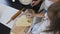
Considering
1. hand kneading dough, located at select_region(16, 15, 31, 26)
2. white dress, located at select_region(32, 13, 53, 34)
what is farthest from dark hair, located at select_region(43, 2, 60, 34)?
hand kneading dough, located at select_region(16, 15, 31, 26)

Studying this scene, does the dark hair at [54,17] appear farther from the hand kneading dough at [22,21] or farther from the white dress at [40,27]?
the hand kneading dough at [22,21]

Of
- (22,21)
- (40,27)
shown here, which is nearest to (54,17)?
(40,27)

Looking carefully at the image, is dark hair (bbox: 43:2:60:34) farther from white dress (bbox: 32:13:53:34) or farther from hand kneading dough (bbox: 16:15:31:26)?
hand kneading dough (bbox: 16:15:31:26)

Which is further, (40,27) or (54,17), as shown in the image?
(40,27)

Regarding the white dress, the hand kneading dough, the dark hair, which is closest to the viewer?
the dark hair

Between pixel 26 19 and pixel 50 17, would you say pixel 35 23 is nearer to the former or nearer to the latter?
pixel 26 19

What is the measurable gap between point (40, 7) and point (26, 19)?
0.63ft

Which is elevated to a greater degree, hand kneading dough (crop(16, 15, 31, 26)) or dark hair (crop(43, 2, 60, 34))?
dark hair (crop(43, 2, 60, 34))

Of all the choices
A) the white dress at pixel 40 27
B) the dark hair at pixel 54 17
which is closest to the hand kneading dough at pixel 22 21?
the white dress at pixel 40 27

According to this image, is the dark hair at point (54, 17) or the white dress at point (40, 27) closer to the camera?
the dark hair at point (54, 17)

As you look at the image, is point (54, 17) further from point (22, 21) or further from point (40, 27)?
point (22, 21)

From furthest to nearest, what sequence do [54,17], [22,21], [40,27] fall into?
[22,21], [40,27], [54,17]

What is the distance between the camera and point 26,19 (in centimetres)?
128

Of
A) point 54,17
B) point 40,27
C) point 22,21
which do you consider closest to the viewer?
point 54,17
